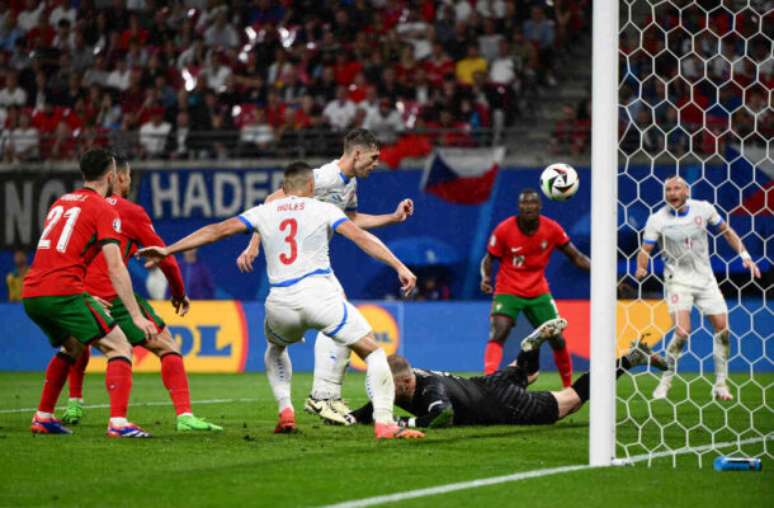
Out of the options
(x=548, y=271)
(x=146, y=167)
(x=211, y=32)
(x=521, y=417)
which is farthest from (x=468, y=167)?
(x=521, y=417)

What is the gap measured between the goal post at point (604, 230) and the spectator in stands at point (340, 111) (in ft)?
45.3

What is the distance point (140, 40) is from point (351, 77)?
498cm

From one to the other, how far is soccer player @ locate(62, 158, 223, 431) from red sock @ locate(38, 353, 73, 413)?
1.74 feet

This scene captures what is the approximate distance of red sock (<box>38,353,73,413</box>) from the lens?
940cm

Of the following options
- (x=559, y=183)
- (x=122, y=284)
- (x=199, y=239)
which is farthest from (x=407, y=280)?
(x=559, y=183)

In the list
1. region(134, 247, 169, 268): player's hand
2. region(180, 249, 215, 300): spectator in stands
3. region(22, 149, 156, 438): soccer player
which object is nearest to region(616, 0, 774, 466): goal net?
region(22, 149, 156, 438): soccer player

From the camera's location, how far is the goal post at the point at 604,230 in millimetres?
7141

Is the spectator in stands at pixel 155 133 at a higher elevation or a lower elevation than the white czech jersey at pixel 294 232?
higher

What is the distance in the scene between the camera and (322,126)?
21.2 metres

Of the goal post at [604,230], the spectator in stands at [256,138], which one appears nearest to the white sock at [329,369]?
the goal post at [604,230]

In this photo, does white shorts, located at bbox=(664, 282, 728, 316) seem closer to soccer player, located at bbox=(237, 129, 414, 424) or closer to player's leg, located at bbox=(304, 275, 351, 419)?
soccer player, located at bbox=(237, 129, 414, 424)

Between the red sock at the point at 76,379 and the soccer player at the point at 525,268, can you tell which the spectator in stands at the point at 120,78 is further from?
the red sock at the point at 76,379

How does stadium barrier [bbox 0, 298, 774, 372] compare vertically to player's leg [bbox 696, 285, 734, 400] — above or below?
below

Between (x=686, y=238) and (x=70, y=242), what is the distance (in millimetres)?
6504
